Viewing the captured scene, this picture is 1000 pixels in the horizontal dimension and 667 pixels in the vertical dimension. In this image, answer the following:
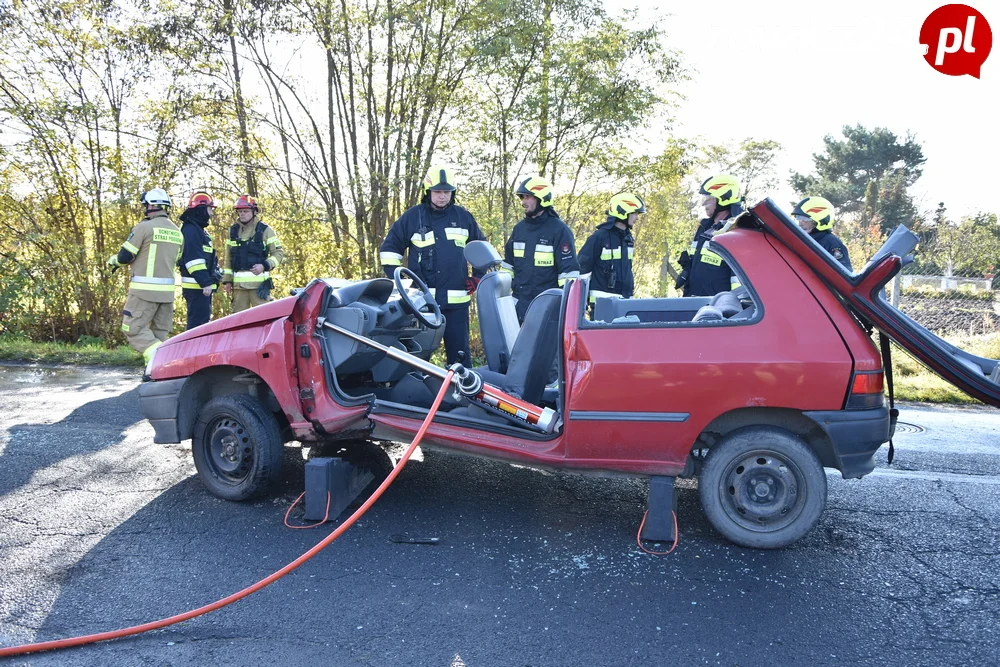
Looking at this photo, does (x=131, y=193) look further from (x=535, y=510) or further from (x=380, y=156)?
(x=535, y=510)

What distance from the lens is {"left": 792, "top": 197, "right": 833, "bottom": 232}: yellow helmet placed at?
6574mm

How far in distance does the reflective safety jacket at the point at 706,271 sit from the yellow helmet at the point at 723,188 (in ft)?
0.91

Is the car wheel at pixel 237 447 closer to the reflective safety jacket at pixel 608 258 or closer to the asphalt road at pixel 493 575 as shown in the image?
the asphalt road at pixel 493 575

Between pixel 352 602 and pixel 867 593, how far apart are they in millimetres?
2153

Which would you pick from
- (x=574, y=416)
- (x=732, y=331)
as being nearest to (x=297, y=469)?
(x=574, y=416)

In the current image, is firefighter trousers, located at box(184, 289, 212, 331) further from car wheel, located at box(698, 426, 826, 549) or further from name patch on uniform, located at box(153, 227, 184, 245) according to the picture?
car wheel, located at box(698, 426, 826, 549)

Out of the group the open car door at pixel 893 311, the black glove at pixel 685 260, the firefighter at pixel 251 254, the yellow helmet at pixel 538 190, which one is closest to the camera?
the open car door at pixel 893 311

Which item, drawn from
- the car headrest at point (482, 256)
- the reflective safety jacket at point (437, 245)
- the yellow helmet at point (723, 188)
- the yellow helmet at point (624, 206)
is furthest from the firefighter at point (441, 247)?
the yellow helmet at point (723, 188)

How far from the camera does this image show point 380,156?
32.2 feet

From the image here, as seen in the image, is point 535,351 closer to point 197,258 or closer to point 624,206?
point 624,206

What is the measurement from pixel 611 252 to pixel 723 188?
4.43ft

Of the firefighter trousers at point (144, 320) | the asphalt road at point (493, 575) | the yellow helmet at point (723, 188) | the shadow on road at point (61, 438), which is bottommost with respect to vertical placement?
the asphalt road at point (493, 575)

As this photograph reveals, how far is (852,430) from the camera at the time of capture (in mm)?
→ 3186

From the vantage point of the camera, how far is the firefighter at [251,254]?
8.30 metres
